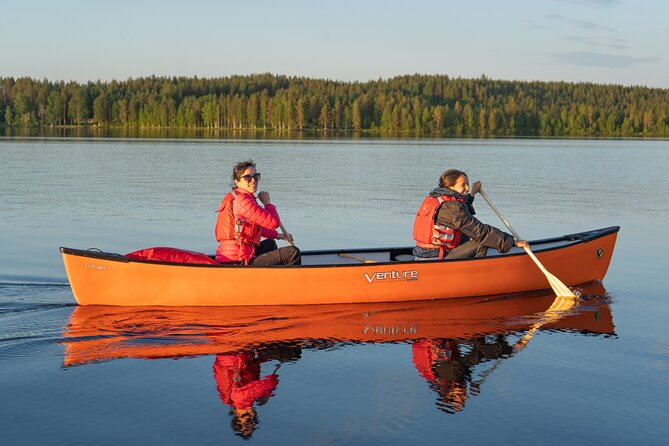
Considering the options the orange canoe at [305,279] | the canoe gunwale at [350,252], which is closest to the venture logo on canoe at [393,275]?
the orange canoe at [305,279]

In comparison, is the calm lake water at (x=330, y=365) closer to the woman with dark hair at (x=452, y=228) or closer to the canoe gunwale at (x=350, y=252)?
the canoe gunwale at (x=350, y=252)

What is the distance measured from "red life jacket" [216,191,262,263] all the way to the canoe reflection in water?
786mm

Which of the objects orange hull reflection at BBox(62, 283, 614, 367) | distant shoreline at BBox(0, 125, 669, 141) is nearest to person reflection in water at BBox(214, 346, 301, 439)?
orange hull reflection at BBox(62, 283, 614, 367)

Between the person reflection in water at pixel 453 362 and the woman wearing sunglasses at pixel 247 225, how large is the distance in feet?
7.24

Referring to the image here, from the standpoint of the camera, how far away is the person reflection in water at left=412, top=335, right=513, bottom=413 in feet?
22.1

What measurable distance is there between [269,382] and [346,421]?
3.56ft

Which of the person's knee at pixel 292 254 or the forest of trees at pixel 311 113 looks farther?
the forest of trees at pixel 311 113

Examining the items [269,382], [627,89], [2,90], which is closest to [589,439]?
[269,382]

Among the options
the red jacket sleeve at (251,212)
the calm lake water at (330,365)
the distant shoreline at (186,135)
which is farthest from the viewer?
the distant shoreline at (186,135)

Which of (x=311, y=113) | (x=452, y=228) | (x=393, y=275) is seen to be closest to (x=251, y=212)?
(x=393, y=275)

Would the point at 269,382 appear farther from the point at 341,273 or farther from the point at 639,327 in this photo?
the point at 639,327

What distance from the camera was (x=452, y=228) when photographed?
10141 millimetres

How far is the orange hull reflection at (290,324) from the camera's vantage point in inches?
314

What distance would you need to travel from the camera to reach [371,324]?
30.1 feet
